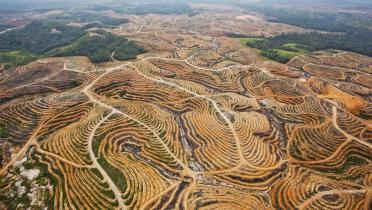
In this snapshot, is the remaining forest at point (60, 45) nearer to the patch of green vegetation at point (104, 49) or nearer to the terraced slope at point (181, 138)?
the patch of green vegetation at point (104, 49)

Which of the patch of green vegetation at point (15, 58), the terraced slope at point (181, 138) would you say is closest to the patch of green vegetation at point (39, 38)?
the patch of green vegetation at point (15, 58)

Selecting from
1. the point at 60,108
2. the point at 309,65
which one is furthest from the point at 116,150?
the point at 309,65

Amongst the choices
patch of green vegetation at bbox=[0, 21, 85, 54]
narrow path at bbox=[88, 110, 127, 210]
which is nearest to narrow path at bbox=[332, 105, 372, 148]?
narrow path at bbox=[88, 110, 127, 210]

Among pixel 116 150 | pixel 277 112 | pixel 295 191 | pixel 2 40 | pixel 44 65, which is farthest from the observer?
pixel 2 40

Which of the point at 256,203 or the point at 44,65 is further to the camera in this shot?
the point at 44,65

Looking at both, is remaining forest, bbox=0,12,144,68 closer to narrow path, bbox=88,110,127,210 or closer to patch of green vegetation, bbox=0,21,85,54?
patch of green vegetation, bbox=0,21,85,54

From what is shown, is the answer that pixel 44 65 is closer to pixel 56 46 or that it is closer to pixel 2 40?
pixel 56 46
